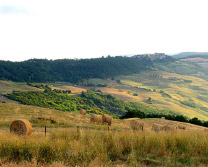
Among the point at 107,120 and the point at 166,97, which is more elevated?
the point at 107,120

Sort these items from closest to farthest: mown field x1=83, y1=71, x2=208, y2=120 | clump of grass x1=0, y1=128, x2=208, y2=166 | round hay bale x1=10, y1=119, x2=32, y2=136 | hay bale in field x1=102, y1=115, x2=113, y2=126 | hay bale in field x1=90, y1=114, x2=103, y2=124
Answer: clump of grass x1=0, y1=128, x2=208, y2=166
round hay bale x1=10, y1=119, x2=32, y2=136
hay bale in field x1=102, y1=115, x2=113, y2=126
hay bale in field x1=90, y1=114, x2=103, y2=124
mown field x1=83, y1=71, x2=208, y2=120

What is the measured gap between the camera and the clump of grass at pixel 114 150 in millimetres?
8711

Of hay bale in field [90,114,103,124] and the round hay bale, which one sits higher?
the round hay bale

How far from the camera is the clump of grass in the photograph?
871cm

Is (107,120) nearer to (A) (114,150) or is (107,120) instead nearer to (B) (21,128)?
(B) (21,128)

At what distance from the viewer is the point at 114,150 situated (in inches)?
372

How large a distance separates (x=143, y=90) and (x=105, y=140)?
179 meters

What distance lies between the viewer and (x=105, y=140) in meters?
10.4

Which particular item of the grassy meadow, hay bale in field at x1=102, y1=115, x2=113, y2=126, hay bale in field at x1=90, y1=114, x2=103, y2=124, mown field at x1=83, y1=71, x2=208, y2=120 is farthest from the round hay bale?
mown field at x1=83, y1=71, x2=208, y2=120

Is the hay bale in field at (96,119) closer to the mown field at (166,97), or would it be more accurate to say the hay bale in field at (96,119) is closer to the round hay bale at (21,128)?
the round hay bale at (21,128)

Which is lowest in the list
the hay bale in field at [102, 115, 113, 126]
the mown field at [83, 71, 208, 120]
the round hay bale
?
the mown field at [83, 71, 208, 120]

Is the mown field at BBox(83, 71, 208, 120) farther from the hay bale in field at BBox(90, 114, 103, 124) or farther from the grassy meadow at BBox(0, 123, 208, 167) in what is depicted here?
the grassy meadow at BBox(0, 123, 208, 167)

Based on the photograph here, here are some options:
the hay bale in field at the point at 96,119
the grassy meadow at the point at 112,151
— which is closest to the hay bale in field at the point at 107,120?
the hay bale in field at the point at 96,119

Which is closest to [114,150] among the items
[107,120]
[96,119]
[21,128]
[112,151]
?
[112,151]
